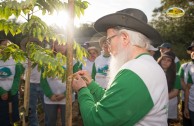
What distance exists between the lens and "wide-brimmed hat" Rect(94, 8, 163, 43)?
2031 millimetres

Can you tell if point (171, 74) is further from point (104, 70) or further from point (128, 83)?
point (128, 83)

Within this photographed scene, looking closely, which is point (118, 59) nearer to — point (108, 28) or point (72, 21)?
point (108, 28)

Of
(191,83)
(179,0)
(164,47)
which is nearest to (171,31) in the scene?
(179,0)

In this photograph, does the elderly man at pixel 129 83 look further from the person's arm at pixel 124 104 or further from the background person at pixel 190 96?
the background person at pixel 190 96

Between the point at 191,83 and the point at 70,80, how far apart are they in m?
3.70

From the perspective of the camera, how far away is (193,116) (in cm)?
489

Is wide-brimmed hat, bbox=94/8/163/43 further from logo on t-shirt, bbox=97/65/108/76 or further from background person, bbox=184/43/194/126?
logo on t-shirt, bbox=97/65/108/76

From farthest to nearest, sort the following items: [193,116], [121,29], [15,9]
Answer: [193,116], [15,9], [121,29]

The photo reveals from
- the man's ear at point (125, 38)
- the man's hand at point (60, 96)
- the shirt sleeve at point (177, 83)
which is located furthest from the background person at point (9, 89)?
the man's ear at point (125, 38)

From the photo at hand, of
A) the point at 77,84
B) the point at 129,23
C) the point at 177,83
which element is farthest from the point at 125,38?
the point at 177,83

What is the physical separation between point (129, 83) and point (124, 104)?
0.15 m

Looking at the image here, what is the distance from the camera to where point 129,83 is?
180 centimetres

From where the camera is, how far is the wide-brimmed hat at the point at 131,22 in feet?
6.66

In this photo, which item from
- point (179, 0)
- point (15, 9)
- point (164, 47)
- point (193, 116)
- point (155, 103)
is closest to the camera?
point (155, 103)
